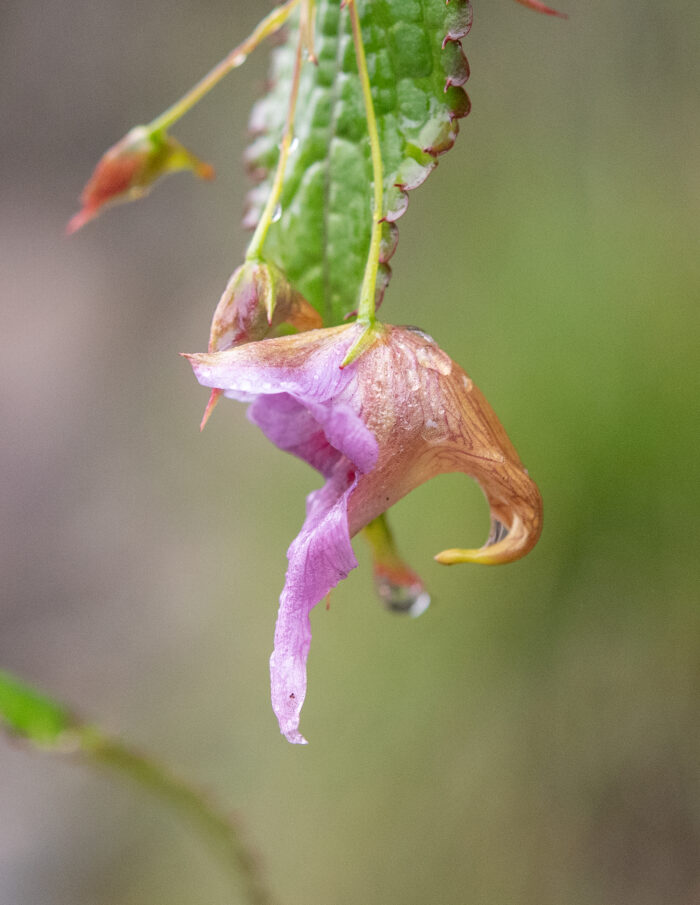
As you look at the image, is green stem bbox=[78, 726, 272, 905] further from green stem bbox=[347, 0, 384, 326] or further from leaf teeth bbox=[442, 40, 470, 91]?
leaf teeth bbox=[442, 40, 470, 91]

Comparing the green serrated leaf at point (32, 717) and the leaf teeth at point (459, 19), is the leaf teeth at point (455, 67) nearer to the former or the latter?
the leaf teeth at point (459, 19)

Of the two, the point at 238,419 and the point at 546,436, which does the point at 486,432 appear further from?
the point at 238,419

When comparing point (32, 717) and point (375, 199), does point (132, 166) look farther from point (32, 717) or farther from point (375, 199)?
point (32, 717)

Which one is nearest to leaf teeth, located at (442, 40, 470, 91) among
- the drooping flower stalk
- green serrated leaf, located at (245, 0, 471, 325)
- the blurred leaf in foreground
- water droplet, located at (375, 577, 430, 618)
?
green serrated leaf, located at (245, 0, 471, 325)

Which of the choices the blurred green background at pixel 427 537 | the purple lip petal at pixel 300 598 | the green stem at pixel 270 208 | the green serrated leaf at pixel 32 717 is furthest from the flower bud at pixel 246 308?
the blurred green background at pixel 427 537

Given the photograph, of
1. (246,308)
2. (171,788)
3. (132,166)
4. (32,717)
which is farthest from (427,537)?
(246,308)
